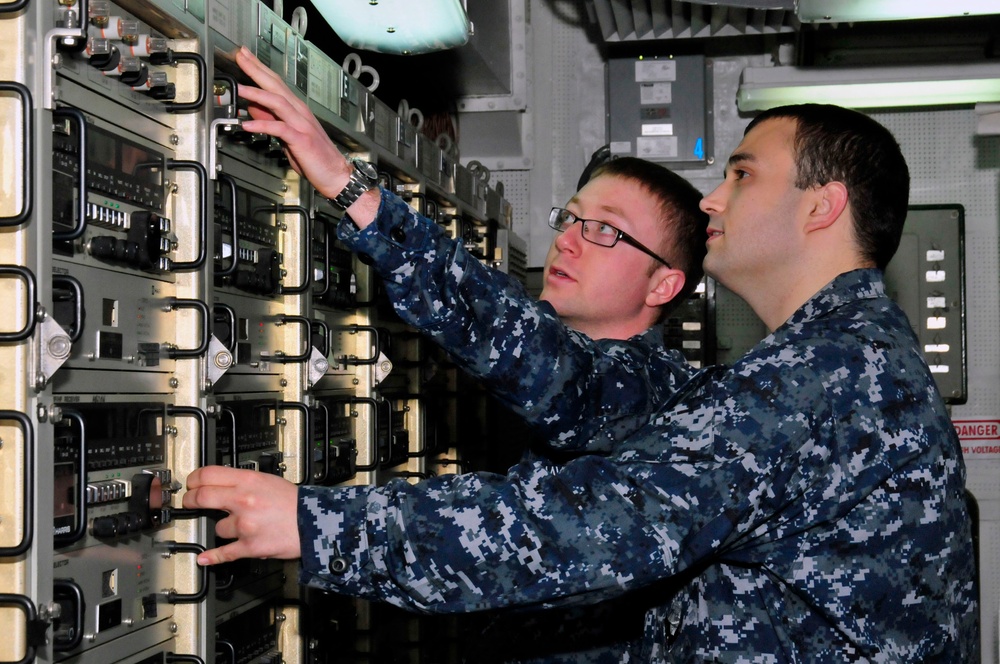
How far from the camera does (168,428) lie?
250 centimetres

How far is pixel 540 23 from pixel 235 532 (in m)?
5.49

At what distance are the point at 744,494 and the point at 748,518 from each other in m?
0.05

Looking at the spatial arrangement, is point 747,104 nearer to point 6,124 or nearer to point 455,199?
point 455,199

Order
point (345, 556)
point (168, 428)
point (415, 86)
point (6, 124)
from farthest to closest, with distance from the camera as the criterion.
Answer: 1. point (415, 86)
2. point (168, 428)
3. point (6, 124)
4. point (345, 556)

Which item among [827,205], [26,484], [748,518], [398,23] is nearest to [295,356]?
[26,484]

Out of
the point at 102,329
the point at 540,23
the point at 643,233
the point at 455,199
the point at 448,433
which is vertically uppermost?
the point at 540,23

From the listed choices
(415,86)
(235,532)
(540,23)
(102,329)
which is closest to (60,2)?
(102,329)

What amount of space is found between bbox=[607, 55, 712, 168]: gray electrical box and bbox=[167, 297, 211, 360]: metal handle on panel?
159 inches

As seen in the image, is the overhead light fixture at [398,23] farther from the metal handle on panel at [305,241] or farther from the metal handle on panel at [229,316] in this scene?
the metal handle on panel at [229,316]

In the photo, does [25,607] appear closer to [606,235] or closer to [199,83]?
[199,83]

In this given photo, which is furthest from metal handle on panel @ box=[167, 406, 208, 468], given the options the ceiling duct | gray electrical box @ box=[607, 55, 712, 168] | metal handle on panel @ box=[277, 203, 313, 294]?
gray electrical box @ box=[607, 55, 712, 168]

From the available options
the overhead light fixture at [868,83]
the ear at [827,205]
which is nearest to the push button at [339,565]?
the ear at [827,205]

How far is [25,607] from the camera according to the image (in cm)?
188

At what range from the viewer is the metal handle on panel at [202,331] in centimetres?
249
